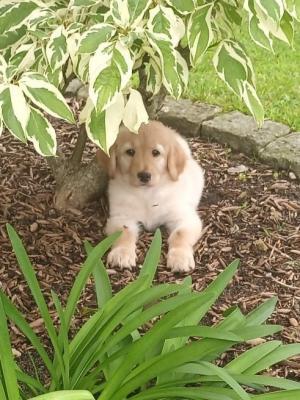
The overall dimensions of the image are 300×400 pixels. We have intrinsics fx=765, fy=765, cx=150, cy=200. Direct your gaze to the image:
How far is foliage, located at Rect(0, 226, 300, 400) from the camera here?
2129 millimetres

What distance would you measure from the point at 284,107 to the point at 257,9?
2.89 meters

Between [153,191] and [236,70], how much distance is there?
4.74 feet

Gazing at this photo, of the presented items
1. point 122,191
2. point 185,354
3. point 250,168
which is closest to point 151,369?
point 185,354

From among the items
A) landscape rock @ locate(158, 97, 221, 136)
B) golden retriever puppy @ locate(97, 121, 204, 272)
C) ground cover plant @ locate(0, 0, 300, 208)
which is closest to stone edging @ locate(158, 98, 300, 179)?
landscape rock @ locate(158, 97, 221, 136)

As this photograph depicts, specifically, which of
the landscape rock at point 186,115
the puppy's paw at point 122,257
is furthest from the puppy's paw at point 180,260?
the landscape rock at point 186,115

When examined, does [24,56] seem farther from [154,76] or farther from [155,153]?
[155,153]

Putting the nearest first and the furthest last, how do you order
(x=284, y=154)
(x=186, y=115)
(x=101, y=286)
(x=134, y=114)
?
(x=134, y=114)
(x=101, y=286)
(x=284, y=154)
(x=186, y=115)

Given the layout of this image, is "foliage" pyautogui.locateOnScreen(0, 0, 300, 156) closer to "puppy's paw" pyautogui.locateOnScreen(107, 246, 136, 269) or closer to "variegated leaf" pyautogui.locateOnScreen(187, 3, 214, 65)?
"variegated leaf" pyautogui.locateOnScreen(187, 3, 214, 65)

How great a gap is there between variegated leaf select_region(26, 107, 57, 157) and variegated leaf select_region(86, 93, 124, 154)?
0.13 meters

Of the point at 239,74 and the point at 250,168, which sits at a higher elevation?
the point at 239,74

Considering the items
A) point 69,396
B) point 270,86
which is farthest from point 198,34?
point 270,86

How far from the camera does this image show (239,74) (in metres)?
2.24

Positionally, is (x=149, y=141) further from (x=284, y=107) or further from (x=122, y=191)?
(x=284, y=107)

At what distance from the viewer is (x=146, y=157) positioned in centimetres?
343
